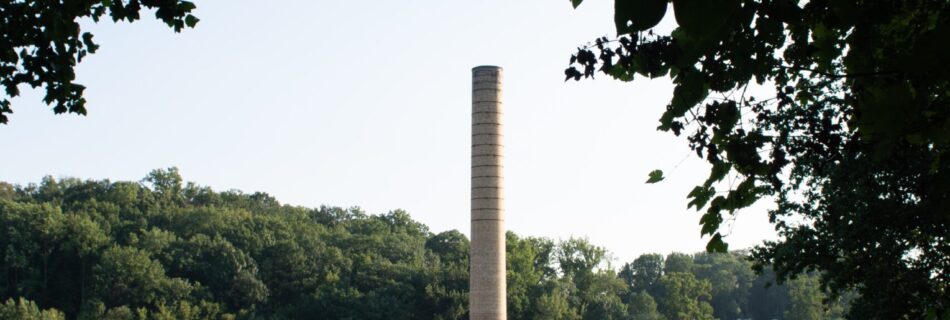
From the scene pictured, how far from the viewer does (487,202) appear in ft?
151

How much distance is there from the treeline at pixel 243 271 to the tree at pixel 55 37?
162 feet

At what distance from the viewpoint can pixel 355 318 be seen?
5991cm

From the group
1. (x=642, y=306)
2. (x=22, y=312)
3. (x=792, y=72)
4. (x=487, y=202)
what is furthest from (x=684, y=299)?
(x=792, y=72)

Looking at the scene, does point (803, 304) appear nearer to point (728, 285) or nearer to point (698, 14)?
point (728, 285)

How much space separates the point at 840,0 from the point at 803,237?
58.8ft

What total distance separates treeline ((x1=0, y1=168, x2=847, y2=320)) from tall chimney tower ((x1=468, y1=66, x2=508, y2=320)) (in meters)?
15.4

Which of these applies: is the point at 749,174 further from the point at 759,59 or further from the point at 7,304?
the point at 7,304

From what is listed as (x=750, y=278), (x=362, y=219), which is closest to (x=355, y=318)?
(x=362, y=219)

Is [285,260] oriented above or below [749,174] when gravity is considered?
above

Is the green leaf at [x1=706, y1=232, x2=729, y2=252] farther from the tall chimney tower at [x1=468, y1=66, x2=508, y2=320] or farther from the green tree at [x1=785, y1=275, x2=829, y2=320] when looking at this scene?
the green tree at [x1=785, y1=275, x2=829, y2=320]

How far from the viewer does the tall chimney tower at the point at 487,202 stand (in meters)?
45.5

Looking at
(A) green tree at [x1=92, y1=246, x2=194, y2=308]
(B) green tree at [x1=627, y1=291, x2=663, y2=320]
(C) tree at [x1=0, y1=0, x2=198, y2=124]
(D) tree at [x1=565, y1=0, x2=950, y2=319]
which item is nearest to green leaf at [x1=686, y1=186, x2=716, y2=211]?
(D) tree at [x1=565, y1=0, x2=950, y2=319]

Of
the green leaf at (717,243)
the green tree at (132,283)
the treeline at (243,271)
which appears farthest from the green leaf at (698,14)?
the green tree at (132,283)

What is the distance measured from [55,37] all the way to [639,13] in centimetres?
685
